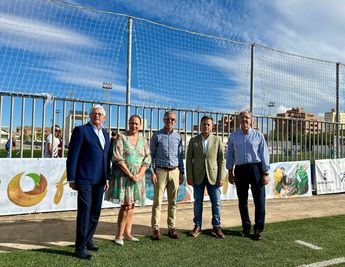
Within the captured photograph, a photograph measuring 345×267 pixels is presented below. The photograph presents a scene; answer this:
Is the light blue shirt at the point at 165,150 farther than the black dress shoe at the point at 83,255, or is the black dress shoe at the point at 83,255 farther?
the light blue shirt at the point at 165,150

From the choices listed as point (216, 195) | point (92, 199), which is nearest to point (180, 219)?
point (216, 195)

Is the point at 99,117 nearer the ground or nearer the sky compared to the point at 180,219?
nearer the sky

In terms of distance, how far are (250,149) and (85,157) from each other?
2.66 metres

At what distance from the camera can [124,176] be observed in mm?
5219

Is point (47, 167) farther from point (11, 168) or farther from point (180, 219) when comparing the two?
point (180, 219)

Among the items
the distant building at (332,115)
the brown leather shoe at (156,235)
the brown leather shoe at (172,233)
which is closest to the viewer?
the brown leather shoe at (156,235)

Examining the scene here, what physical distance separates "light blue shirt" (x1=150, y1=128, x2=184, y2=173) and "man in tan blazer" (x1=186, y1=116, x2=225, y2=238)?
0.35 m

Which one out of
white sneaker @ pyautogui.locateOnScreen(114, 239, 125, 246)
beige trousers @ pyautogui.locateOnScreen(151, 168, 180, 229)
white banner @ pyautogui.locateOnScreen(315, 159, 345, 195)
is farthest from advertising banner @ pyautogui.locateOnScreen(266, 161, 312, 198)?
white sneaker @ pyautogui.locateOnScreen(114, 239, 125, 246)

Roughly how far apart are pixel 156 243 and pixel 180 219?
1.64 metres

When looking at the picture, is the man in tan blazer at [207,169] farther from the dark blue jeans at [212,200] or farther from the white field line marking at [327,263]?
the white field line marking at [327,263]

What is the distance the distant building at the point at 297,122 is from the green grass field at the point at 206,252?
4631mm

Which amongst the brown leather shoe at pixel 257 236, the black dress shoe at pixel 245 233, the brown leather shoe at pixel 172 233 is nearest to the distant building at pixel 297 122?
the black dress shoe at pixel 245 233

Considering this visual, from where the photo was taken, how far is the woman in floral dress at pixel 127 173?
5184mm

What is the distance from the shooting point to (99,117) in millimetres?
4945
